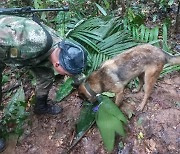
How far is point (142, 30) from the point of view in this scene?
5.73 meters

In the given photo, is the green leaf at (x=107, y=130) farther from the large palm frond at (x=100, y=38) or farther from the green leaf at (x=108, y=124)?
the large palm frond at (x=100, y=38)

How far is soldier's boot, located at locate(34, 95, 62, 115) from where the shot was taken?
4.51 m

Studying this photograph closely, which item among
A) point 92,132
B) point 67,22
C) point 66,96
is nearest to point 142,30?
point 67,22

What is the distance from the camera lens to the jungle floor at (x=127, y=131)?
4.27m

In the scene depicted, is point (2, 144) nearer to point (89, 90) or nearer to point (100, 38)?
point (89, 90)

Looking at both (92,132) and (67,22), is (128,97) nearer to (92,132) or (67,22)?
(92,132)

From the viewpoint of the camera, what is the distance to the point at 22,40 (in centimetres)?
341

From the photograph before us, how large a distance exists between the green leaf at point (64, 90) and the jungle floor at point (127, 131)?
12 cm

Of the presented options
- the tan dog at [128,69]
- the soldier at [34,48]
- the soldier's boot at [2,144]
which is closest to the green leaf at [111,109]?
the tan dog at [128,69]

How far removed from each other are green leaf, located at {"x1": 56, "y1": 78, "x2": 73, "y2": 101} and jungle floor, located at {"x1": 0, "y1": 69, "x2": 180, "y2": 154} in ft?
0.38

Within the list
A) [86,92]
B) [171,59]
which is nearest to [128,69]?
[171,59]

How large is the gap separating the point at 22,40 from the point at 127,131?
1.88m

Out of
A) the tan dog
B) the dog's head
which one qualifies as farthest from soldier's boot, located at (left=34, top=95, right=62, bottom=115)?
the tan dog

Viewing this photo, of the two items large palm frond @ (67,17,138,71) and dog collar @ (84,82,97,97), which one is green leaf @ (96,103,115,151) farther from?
large palm frond @ (67,17,138,71)
